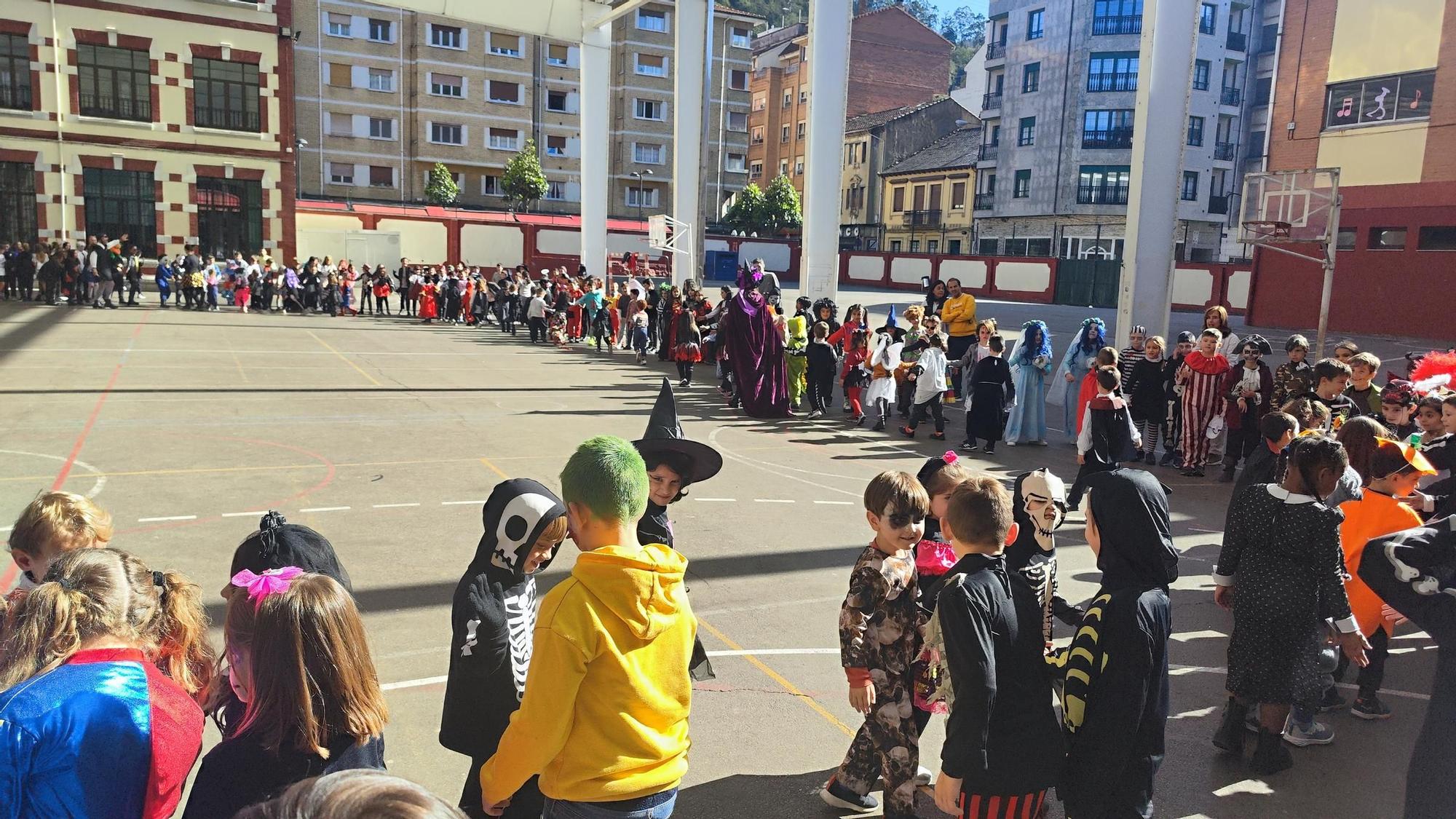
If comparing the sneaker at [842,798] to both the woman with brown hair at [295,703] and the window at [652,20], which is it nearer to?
the woman with brown hair at [295,703]

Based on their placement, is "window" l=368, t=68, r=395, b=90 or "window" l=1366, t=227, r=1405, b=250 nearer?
"window" l=1366, t=227, r=1405, b=250

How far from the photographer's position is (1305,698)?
486 centimetres

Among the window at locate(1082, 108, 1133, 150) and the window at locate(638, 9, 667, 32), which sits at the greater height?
the window at locate(638, 9, 667, 32)

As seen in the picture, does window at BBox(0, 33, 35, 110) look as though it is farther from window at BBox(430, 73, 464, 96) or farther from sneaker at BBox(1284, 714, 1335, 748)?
sneaker at BBox(1284, 714, 1335, 748)

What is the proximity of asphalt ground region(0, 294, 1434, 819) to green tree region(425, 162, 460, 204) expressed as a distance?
114ft

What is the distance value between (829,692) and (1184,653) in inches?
102

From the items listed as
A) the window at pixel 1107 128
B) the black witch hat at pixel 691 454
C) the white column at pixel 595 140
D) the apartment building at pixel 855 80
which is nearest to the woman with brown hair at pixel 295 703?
the black witch hat at pixel 691 454

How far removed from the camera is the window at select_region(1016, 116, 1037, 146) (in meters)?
57.5

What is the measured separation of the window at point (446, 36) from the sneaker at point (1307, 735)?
6064cm

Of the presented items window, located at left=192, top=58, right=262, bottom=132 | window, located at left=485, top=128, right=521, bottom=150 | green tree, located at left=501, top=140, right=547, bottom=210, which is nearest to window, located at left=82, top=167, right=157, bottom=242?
window, located at left=192, top=58, right=262, bottom=132

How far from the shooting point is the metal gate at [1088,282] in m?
42.5

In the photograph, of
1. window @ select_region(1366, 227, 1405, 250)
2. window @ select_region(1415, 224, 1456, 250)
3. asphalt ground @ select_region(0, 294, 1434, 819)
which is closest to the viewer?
asphalt ground @ select_region(0, 294, 1434, 819)

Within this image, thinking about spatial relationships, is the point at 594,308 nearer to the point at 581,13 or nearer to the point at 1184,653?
the point at 581,13

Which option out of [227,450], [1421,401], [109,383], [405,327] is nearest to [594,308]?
[405,327]
